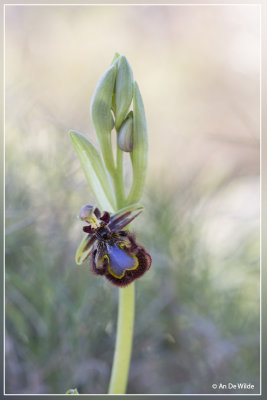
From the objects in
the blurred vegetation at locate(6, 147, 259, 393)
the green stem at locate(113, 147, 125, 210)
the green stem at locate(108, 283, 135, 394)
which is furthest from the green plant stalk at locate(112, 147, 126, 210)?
the blurred vegetation at locate(6, 147, 259, 393)

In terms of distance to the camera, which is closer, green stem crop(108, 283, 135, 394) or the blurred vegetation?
green stem crop(108, 283, 135, 394)

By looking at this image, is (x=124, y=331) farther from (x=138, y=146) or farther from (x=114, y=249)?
(x=138, y=146)

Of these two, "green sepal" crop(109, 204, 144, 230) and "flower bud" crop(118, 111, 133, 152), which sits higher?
"flower bud" crop(118, 111, 133, 152)

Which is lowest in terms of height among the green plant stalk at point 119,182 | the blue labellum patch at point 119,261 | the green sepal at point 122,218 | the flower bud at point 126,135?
the blue labellum patch at point 119,261

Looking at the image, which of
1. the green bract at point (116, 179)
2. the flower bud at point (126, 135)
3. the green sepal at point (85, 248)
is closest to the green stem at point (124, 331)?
the green bract at point (116, 179)

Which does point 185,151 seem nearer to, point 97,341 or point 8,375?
point 97,341

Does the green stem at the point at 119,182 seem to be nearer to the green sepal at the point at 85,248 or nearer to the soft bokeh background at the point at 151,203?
the green sepal at the point at 85,248

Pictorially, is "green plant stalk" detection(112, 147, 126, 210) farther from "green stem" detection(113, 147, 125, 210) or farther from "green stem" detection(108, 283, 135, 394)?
"green stem" detection(108, 283, 135, 394)
